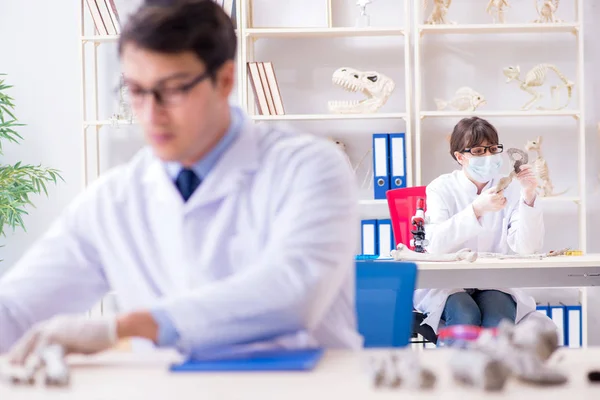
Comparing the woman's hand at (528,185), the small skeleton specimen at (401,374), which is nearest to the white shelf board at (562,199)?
the woman's hand at (528,185)

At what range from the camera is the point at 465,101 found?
14.4 ft

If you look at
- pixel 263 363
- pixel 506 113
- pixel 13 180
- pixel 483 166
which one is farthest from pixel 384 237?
pixel 263 363

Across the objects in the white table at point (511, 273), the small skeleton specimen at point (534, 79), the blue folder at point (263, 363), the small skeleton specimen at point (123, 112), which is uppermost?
the small skeleton specimen at point (534, 79)

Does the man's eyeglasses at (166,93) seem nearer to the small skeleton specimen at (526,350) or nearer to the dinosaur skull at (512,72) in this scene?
the small skeleton specimen at (526,350)

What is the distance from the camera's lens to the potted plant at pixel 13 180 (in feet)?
14.0

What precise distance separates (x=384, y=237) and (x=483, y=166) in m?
1.00

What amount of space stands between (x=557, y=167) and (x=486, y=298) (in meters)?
1.70

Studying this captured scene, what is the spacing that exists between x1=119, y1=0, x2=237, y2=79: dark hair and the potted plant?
318 cm

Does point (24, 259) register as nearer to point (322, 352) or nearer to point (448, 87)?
point (322, 352)

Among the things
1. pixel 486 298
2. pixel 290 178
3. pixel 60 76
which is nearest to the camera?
pixel 290 178

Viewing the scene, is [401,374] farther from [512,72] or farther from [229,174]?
[512,72]

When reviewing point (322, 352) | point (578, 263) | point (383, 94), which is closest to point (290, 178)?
point (322, 352)

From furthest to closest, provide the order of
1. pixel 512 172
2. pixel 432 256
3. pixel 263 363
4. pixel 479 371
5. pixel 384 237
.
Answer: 1. pixel 384 237
2. pixel 512 172
3. pixel 432 256
4. pixel 263 363
5. pixel 479 371

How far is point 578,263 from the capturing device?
2.88m
